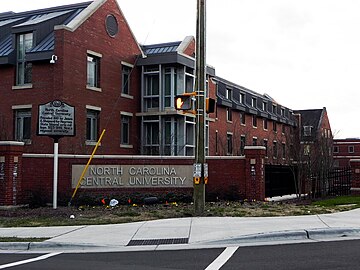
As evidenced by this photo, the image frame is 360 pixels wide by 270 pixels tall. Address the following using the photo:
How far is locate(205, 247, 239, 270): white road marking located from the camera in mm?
8691

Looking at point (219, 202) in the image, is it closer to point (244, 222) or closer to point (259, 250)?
point (244, 222)

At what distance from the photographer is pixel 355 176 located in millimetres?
25234

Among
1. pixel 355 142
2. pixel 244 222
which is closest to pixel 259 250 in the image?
pixel 244 222

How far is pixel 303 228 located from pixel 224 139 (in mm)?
28870

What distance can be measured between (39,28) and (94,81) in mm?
3942

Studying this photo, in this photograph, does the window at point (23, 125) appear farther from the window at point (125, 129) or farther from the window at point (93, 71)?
the window at point (125, 129)

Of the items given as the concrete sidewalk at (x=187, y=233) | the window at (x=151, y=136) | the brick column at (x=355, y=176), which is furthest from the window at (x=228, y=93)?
the concrete sidewalk at (x=187, y=233)

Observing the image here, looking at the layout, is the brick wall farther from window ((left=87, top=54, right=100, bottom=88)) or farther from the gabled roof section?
the gabled roof section

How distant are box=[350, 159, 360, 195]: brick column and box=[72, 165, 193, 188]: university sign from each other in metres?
8.86

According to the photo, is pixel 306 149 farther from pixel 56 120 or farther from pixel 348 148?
pixel 348 148

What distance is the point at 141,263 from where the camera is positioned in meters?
9.31

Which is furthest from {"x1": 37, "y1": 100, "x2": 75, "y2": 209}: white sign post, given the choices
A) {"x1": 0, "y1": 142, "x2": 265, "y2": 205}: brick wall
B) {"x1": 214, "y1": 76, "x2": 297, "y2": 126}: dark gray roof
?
{"x1": 214, "y1": 76, "x2": 297, "y2": 126}: dark gray roof

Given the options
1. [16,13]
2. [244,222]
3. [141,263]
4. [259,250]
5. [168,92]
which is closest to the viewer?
[141,263]

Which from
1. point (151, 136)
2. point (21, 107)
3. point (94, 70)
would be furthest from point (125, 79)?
point (21, 107)
